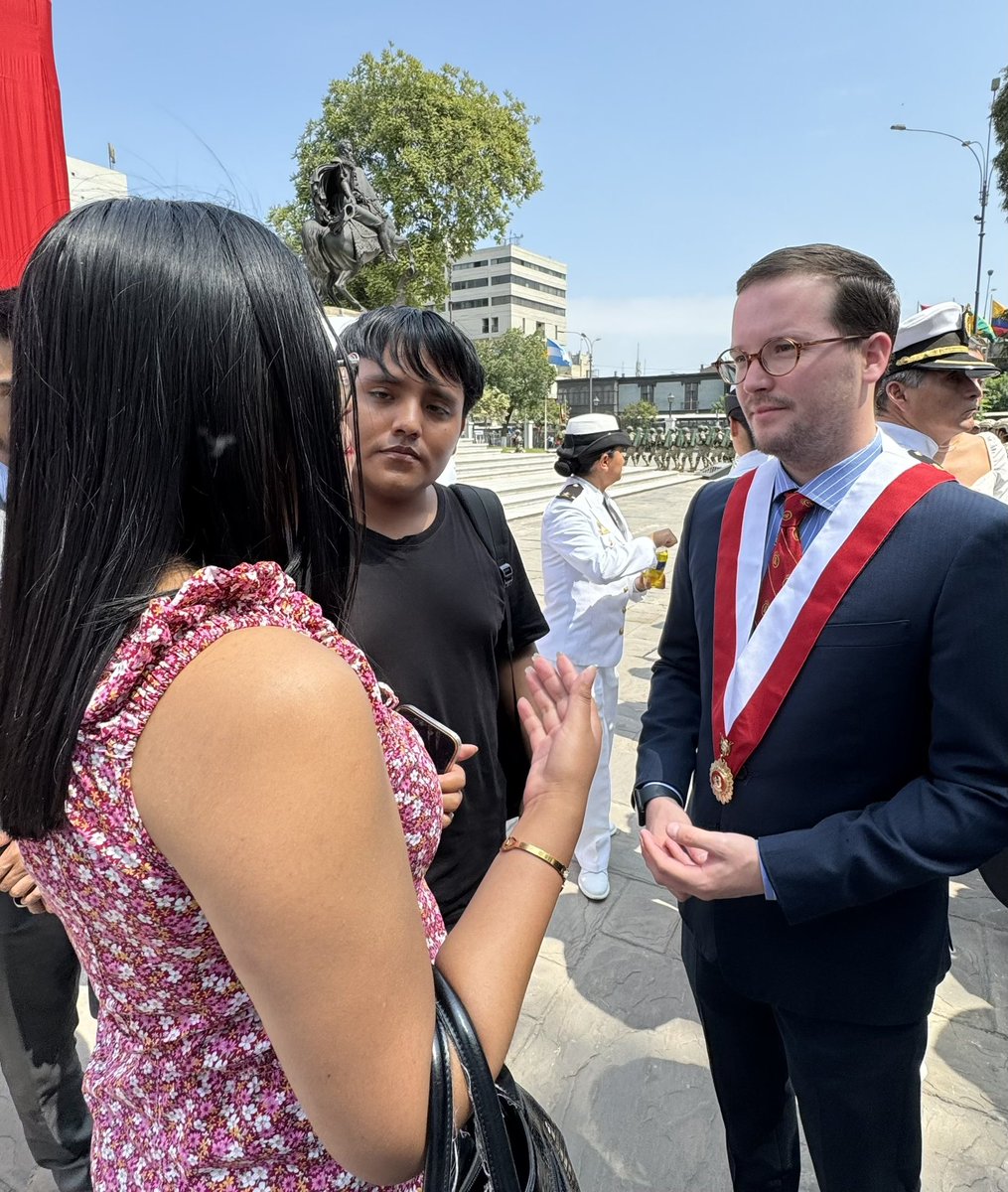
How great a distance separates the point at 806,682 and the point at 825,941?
0.49m

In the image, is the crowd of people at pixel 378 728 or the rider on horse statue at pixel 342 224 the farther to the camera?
the rider on horse statue at pixel 342 224

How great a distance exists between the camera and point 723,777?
4.75 feet

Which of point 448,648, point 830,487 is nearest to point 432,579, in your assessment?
point 448,648

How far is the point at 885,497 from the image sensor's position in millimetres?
A: 1339

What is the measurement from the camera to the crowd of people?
0.65 meters

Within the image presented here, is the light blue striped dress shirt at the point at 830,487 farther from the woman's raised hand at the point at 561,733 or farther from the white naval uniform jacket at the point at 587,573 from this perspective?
the white naval uniform jacket at the point at 587,573

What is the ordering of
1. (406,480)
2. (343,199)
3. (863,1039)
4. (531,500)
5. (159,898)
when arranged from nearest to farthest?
1. (159,898)
2. (863,1039)
3. (406,480)
4. (343,199)
5. (531,500)

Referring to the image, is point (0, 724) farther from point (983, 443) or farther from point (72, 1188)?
point (983, 443)

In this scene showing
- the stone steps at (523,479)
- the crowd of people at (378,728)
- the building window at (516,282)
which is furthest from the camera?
the building window at (516,282)

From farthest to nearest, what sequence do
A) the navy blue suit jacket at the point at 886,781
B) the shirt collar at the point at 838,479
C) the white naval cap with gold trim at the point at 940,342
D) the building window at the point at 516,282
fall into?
the building window at the point at 516,282 → the white naval cap with gold trim at the point at 940,342 → the shirt collar at the point at 838,479 → the navy blue suit jacket at the point at 886,781

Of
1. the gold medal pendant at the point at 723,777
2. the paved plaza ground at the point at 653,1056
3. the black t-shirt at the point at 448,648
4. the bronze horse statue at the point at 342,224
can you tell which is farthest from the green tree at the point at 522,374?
the gold medal pendant at the point at 723,777

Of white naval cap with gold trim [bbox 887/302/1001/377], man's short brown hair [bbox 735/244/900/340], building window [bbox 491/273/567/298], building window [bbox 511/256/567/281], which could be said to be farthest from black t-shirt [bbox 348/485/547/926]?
building window [bbox 511/256/567/281]

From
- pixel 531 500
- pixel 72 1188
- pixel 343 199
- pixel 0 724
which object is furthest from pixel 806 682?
pixel 531 500

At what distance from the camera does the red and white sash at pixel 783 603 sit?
1322mm
